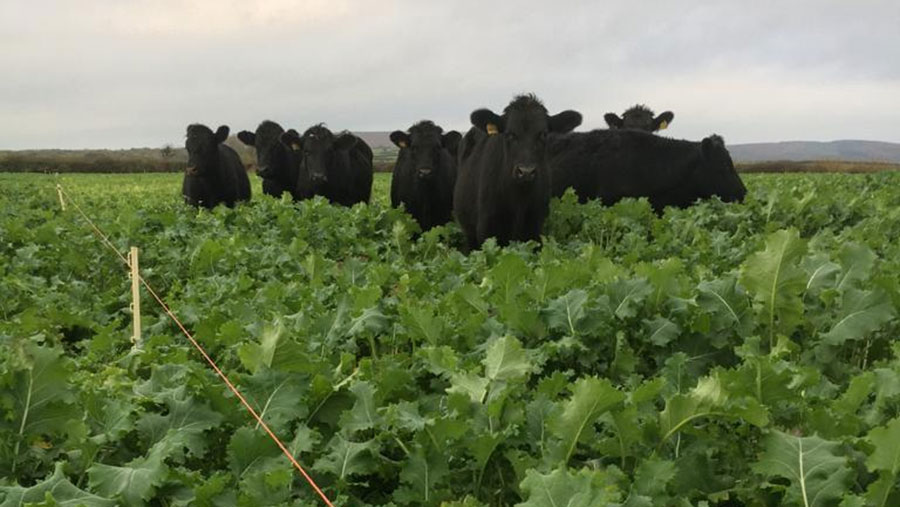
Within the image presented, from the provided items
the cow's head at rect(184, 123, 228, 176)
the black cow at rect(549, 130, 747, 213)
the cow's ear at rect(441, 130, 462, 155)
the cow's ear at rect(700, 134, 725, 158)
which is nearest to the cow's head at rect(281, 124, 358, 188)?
the cow's head at rect(184, 123, 228, 176)

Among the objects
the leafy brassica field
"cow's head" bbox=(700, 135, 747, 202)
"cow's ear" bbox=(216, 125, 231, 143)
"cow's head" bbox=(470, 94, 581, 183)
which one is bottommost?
the leafy brassica field

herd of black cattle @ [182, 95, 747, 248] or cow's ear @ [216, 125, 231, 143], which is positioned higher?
cow's ear @ [216, 125, 231, 143]

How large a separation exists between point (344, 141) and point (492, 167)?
7281mm

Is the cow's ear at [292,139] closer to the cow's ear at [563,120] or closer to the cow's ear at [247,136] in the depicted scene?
the cow's ear at [247,136]

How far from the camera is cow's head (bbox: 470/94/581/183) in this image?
975cm

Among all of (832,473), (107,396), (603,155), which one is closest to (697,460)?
(832,473)

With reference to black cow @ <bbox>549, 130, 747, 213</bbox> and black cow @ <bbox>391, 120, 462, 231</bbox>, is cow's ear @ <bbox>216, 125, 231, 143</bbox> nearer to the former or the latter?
black cow @ <bbox>391, 120, 462, 231</bbox>

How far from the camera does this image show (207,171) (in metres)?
17.8

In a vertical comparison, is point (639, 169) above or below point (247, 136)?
below

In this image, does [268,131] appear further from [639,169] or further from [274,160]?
[639,169]

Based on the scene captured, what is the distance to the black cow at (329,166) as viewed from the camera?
1619 centimetres

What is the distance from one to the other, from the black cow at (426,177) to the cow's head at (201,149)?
18.7 ft

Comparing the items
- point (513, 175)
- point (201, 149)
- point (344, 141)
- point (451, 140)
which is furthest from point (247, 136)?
point (513, 175)

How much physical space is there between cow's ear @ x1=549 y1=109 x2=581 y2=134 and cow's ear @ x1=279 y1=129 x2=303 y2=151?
7.70 metres
